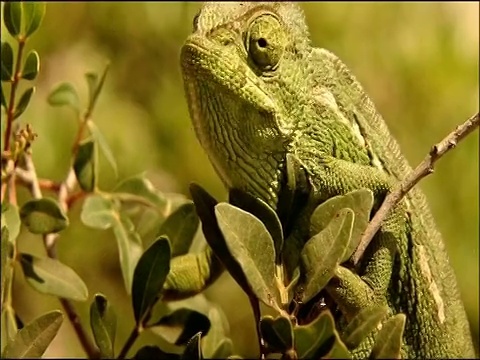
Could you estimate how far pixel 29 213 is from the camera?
0.88 m

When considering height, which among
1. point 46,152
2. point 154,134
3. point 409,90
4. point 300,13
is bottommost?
point 46,152

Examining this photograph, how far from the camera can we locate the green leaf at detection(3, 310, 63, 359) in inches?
24.0

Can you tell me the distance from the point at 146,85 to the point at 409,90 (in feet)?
2.66

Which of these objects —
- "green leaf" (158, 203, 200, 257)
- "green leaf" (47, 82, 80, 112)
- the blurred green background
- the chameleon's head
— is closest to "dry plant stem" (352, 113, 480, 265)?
the chameleon's head

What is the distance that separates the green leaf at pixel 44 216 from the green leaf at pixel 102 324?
0.12 meters

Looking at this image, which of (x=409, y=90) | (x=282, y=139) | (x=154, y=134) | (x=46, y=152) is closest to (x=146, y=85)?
(x=154, y=134)

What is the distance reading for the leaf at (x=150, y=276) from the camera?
79 cm

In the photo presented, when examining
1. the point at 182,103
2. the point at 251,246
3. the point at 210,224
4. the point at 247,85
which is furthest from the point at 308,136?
the point at 182,103

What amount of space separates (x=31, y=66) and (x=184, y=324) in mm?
325

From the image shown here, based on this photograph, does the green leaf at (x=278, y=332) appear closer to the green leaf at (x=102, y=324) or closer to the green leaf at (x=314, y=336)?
the green leaf at (x=314, y=336)

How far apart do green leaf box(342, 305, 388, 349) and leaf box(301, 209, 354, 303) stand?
6 centimetres

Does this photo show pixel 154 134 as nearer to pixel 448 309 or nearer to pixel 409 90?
pixel 409 90

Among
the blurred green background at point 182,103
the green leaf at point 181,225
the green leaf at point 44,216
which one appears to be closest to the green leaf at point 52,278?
the green leaf at point 44,216

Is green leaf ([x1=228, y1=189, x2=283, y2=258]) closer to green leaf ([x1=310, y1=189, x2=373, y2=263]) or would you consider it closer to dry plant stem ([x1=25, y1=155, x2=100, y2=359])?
green leaf ([x1=310, y1=189, x2=373, y2=263])
